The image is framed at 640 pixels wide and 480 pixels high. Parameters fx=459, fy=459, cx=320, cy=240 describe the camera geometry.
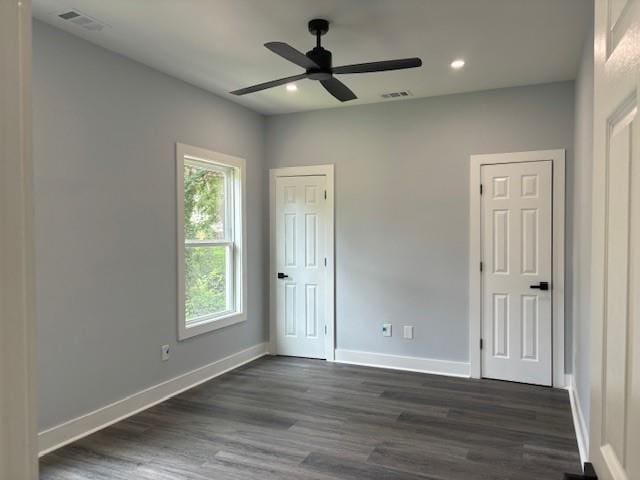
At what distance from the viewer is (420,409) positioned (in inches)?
143

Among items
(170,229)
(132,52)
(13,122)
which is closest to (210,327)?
(170,229)

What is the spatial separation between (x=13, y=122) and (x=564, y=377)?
4.58 meters

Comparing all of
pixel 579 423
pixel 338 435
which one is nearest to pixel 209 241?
pixel 338 435

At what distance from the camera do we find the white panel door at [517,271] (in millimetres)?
4152

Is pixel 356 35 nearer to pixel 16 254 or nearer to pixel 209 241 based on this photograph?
pixel 209 241

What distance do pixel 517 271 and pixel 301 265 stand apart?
7.34ft

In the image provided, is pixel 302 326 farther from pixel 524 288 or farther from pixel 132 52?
pixel 132 52

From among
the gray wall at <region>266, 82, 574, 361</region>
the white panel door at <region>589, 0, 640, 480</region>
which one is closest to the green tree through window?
the gray wall at <region>266, 82, 574, 361</region>

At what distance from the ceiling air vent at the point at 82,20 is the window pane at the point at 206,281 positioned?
1.93 metres

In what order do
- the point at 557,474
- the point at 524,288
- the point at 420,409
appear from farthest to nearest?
the point at 524,288, the point at 420,409, the point at 557,474

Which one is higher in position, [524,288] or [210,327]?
[524,288]

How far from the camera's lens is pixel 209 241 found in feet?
14.9

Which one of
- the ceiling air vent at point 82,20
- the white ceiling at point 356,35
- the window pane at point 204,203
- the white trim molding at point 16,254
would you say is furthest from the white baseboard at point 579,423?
the ceiling air vent at point 82,20

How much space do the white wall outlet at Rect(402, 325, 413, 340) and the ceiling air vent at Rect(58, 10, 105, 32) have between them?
3654 millimetres
